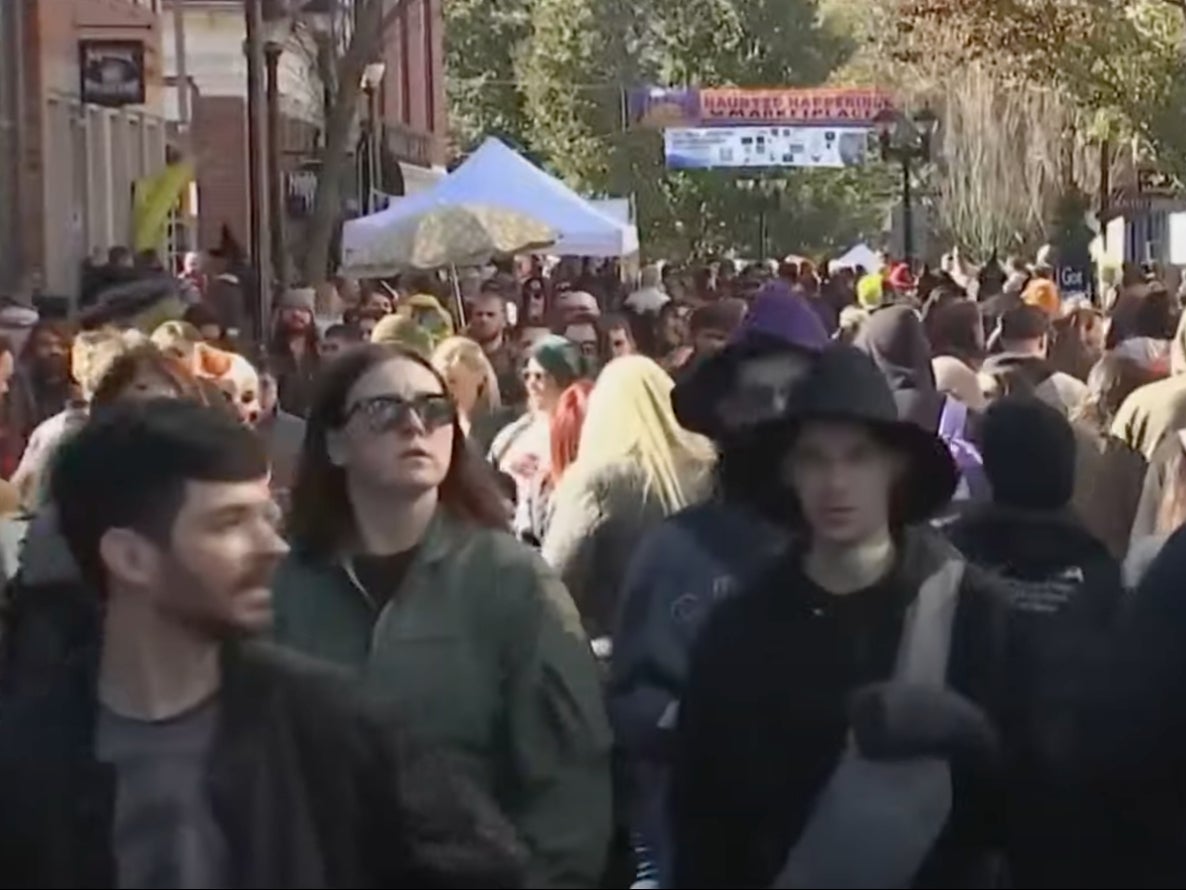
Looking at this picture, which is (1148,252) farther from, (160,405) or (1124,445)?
(160,405)

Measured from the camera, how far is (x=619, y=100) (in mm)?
73500

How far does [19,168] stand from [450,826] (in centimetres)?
2492

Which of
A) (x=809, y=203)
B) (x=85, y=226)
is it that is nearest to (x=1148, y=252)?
(x=809, y=203)

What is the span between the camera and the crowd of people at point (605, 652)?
4137 mm

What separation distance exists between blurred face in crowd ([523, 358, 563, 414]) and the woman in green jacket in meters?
5.06

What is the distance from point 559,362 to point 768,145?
50888 millimetres

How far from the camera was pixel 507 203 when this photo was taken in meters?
27.0

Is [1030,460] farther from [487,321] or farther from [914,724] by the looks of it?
[487,321]

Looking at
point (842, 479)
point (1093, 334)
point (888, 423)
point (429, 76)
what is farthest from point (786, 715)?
point (429, 76)

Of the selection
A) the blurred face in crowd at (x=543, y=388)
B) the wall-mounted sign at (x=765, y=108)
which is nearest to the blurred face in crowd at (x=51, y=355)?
the blurred face in crowd at (x=543, y=388)

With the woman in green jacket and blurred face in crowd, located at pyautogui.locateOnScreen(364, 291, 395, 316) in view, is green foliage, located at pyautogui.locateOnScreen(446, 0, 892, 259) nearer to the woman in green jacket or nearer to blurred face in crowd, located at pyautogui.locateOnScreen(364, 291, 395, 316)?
blurred face in crowd, located at pyautogui.locateOnScreen(364, 291, 395, 316)

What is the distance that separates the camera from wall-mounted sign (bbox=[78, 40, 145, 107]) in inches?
1213

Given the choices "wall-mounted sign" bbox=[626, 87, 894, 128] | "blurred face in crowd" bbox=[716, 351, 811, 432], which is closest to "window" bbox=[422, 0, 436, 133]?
"wall-mounted sign" bbox=[626, 87, 894, 128]

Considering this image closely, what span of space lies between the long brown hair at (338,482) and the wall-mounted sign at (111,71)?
25.4 m
